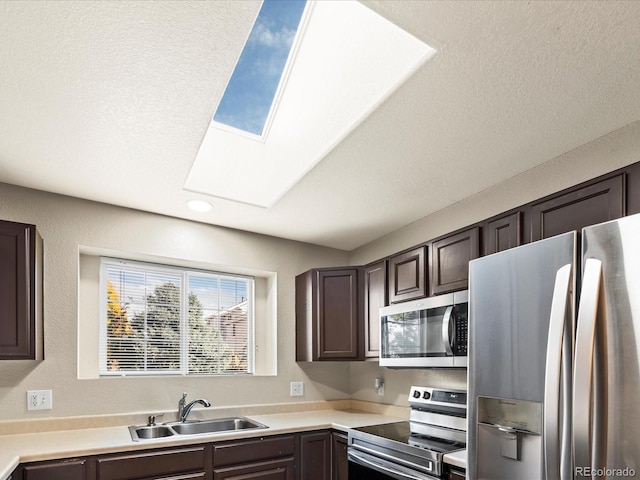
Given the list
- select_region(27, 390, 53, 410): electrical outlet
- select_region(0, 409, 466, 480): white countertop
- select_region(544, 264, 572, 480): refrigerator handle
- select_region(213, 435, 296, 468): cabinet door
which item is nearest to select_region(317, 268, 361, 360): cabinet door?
select_region(0, 409, 466, 480): white countertop

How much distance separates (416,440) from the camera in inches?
96.0

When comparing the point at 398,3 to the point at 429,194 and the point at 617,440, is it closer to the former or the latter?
the point at 617,440

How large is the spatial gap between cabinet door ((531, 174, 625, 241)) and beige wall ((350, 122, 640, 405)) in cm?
33

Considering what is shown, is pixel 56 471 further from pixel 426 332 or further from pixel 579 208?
pixel 579 208

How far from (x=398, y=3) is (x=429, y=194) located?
158 centimetres

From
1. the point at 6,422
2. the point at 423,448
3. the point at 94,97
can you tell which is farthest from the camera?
the point at 6,422

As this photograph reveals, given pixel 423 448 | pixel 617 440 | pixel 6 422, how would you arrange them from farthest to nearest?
pixel 6 422
pixel 423 448
pixel 617 440

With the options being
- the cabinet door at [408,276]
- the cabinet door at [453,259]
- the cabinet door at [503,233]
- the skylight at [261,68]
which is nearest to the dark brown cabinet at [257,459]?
the cabinet door at [408,276]

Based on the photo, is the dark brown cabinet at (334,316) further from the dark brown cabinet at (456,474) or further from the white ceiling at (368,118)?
the dark brown cabinet at (456,474)

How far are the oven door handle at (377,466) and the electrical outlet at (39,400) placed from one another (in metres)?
1.82

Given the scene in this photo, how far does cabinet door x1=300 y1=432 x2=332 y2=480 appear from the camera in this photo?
2.87m

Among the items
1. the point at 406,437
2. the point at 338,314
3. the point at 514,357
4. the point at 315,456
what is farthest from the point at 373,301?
the point at 514,357

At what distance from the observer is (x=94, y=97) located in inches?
69.8

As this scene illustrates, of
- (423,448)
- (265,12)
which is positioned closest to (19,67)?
(265,12)
